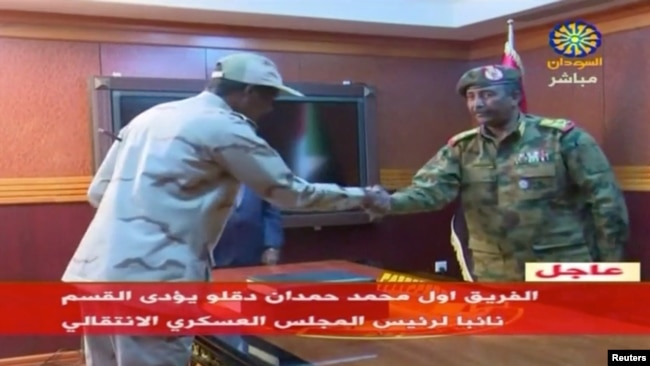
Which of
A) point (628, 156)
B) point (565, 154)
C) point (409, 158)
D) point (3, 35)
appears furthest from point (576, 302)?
point (3, 35)

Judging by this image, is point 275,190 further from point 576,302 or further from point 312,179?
point 312,179

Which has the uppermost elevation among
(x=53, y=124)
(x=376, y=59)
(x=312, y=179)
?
(x=376, y=59)

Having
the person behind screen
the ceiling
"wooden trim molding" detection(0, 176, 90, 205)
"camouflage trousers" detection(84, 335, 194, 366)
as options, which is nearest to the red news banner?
"camouflage trousers" detection(84, 335, 194, 366)

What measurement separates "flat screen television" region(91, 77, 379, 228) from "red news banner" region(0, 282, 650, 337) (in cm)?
138

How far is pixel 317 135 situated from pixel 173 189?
1.80 metres

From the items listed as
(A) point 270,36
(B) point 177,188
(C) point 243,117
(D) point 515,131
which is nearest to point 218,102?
(C) point 243,117

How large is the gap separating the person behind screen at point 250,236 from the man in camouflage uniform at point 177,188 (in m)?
0.95

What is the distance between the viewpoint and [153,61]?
2953 millimetres

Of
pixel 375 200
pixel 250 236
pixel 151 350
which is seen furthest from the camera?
pixel 250 236

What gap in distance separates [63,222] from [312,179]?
983 millimetres

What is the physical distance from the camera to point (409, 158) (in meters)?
3.41

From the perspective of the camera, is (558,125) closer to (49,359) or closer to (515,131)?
(515,131)

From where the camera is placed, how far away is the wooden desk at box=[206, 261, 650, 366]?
1109 millimetres

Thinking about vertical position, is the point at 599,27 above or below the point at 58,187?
above
